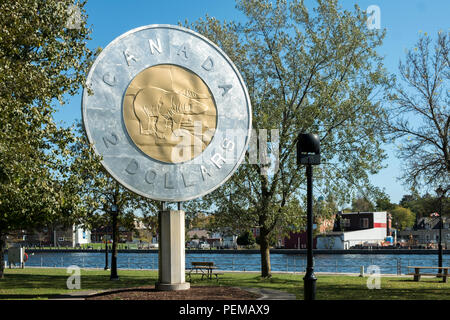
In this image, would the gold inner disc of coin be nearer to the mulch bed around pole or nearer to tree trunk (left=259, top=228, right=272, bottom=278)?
the mulch bed around pole

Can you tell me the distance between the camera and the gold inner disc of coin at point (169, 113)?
18.5 metres

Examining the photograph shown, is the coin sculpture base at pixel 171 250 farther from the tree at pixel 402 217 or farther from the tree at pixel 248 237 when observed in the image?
the tree at pixel 402 217

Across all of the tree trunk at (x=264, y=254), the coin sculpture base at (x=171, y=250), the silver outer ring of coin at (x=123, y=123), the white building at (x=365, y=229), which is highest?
the silver outer ring of coin at (x=123, y=123)

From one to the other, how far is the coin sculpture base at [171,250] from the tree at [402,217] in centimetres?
16242

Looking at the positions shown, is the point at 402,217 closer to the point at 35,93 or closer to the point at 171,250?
the point at 171,250

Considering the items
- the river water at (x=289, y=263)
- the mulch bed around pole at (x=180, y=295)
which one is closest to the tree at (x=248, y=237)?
the river water at (x=289, y=263)

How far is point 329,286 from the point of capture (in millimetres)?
24859

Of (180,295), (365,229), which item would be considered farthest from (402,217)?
(180,295)

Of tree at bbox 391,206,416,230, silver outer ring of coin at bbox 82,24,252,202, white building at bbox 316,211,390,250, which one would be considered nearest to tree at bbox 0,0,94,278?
silver outer ring of coin at bbox 82,24,252,202

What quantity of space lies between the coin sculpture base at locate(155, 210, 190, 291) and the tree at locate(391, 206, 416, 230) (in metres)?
162

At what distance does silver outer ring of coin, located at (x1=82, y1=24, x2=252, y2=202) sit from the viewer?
59.8 feet

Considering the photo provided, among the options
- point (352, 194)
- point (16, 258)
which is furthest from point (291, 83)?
point (16, 258)

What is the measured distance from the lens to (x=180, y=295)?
55.3ft
